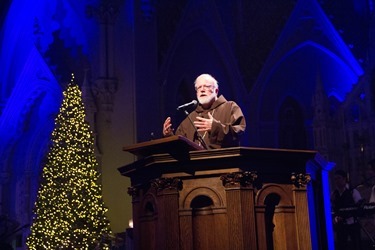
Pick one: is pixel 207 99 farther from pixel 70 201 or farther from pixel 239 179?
pixel 70 201

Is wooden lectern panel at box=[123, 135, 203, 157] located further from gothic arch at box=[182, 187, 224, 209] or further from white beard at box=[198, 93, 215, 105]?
white beard at box=[198, 93, 215, 105]

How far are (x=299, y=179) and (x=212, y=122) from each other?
2.64ft

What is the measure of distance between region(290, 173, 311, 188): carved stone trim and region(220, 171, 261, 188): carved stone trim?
0.40 metres

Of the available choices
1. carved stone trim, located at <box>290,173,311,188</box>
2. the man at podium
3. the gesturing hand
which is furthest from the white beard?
carved stone trim, located at <box>290,173,311,188</box>

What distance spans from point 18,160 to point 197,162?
16.8 meters

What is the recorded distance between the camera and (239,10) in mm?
19219

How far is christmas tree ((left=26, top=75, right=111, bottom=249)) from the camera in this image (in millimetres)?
12289

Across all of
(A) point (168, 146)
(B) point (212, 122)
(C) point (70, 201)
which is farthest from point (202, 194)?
(C) point (70, 201)

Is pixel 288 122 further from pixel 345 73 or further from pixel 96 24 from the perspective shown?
pixel 96 24

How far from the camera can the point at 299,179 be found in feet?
14.0

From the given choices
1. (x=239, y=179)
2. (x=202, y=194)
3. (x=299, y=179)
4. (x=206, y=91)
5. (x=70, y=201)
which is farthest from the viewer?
(x=70, y=201)

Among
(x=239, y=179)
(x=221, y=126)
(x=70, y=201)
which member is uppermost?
(x=70, y=201)

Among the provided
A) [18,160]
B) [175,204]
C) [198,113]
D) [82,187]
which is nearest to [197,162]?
[175,204]

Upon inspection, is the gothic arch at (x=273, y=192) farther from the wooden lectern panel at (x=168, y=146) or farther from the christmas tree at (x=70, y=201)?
the christmas tree at (x=70, y=201)
